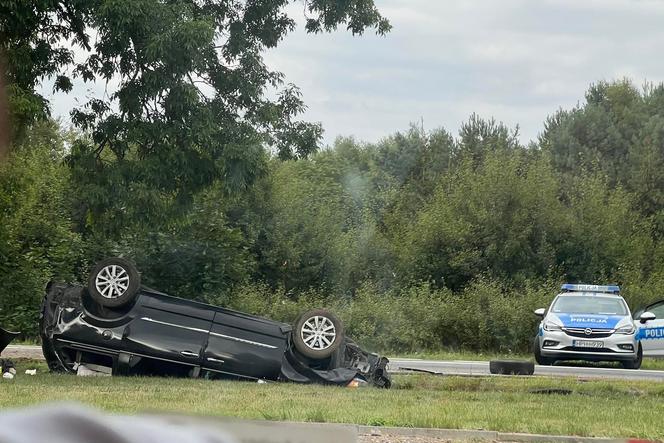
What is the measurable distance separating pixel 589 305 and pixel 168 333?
34.9 feet

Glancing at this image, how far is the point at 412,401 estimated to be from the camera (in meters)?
12.6

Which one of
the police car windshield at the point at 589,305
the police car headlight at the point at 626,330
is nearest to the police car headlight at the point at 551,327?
the police car windshield at the point at 589,305

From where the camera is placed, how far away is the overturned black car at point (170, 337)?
49.8 feet

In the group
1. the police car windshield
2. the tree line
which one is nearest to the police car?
the police car windshield

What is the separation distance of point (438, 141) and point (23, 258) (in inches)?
1540

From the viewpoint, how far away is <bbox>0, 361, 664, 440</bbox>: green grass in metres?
10.2

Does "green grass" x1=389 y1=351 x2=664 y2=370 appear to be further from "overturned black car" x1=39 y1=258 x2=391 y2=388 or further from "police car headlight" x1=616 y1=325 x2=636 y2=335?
"overturned black car" x1=39 y1=258 x2=391 y2=388

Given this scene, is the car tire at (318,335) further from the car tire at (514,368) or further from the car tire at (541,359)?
the car tire at (541,359)

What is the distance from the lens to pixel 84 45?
68.8 feet

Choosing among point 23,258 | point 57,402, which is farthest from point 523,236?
point 57,402

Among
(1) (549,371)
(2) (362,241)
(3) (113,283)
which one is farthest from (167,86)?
(2) (362,241)

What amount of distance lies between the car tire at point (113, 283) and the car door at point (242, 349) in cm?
119

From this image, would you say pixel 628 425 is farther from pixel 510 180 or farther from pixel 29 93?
pixel 510 180

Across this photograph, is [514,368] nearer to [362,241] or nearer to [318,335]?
[318,335]
